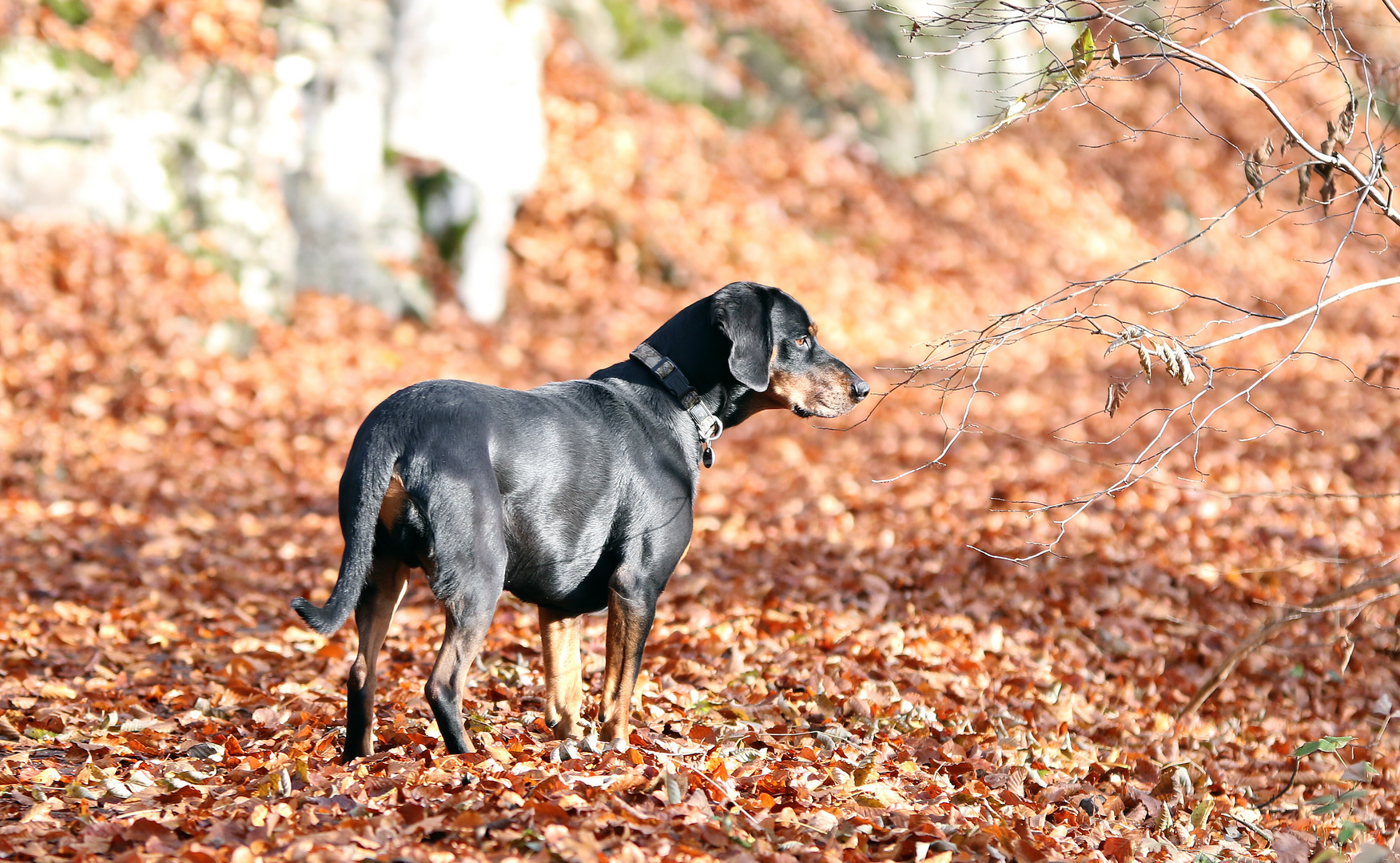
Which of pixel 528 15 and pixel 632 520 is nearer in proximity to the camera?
pixel 632 520

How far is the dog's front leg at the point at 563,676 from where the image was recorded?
4.73 meters

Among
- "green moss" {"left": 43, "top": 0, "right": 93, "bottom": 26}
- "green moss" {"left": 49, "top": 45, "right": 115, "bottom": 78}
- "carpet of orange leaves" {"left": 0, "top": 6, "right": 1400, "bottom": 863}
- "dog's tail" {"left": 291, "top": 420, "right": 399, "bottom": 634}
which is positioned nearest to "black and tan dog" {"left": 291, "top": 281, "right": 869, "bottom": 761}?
"dog's tail" {"left": 291, "top": 420, "right": 399, "bottom": 634}

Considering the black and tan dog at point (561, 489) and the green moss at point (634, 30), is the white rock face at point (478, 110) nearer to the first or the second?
the green moss at point (634, 30)

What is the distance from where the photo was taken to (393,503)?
3914 millimetres

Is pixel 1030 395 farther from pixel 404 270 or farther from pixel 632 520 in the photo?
pixel 632 520

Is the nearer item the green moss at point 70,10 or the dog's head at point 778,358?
the dog's head at point 778,358

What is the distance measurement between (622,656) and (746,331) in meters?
1.47

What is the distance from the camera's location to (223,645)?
636cm

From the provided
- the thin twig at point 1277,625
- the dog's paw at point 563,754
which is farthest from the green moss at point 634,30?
the dog's paw at point 563,754

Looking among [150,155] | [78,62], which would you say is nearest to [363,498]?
[150,155]

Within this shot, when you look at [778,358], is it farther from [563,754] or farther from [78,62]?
[78,62]

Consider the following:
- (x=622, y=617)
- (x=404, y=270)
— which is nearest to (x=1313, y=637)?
(x=622, y=617)

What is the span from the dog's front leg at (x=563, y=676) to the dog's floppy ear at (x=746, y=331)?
1.28 metres

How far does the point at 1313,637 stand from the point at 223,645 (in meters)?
6.69
